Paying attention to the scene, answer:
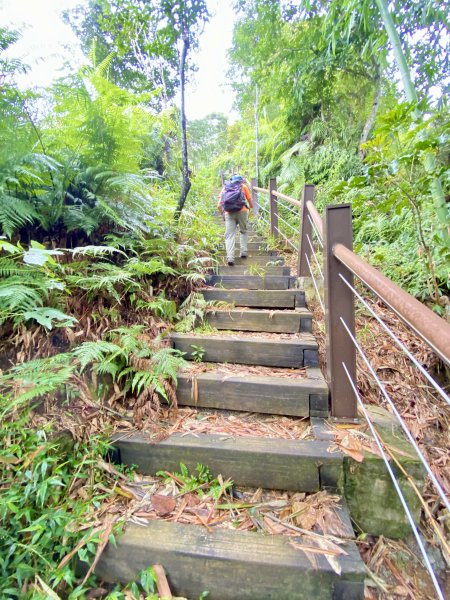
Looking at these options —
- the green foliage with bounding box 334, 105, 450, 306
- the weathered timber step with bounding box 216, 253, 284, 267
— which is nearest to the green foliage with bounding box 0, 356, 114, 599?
the green foliage with bounding box 334, 105, 450, 306

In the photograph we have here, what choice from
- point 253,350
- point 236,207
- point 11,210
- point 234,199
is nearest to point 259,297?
point 253,350

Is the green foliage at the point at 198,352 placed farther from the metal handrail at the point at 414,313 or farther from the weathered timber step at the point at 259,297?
the metal handrail at the point at 414,313

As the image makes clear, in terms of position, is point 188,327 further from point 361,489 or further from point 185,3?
point 185,3

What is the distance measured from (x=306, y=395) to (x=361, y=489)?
1.56ft

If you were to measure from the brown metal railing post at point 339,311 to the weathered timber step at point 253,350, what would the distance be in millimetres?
433

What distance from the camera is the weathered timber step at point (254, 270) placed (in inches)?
122

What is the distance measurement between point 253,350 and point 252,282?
1163 mm

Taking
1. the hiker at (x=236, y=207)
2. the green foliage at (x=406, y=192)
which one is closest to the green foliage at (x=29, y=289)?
the green foliage at (x=406, y=192)

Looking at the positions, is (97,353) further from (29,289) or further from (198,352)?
(198,352)

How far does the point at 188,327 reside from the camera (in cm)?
217

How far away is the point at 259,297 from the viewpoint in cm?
259

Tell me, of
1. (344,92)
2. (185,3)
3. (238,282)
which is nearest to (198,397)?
(238,282)

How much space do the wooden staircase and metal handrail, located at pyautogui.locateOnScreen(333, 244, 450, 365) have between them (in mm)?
793

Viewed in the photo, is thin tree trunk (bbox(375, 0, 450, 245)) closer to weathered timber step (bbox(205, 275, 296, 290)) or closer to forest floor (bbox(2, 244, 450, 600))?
forest floor (bbox(2, 244, 450, 600))
